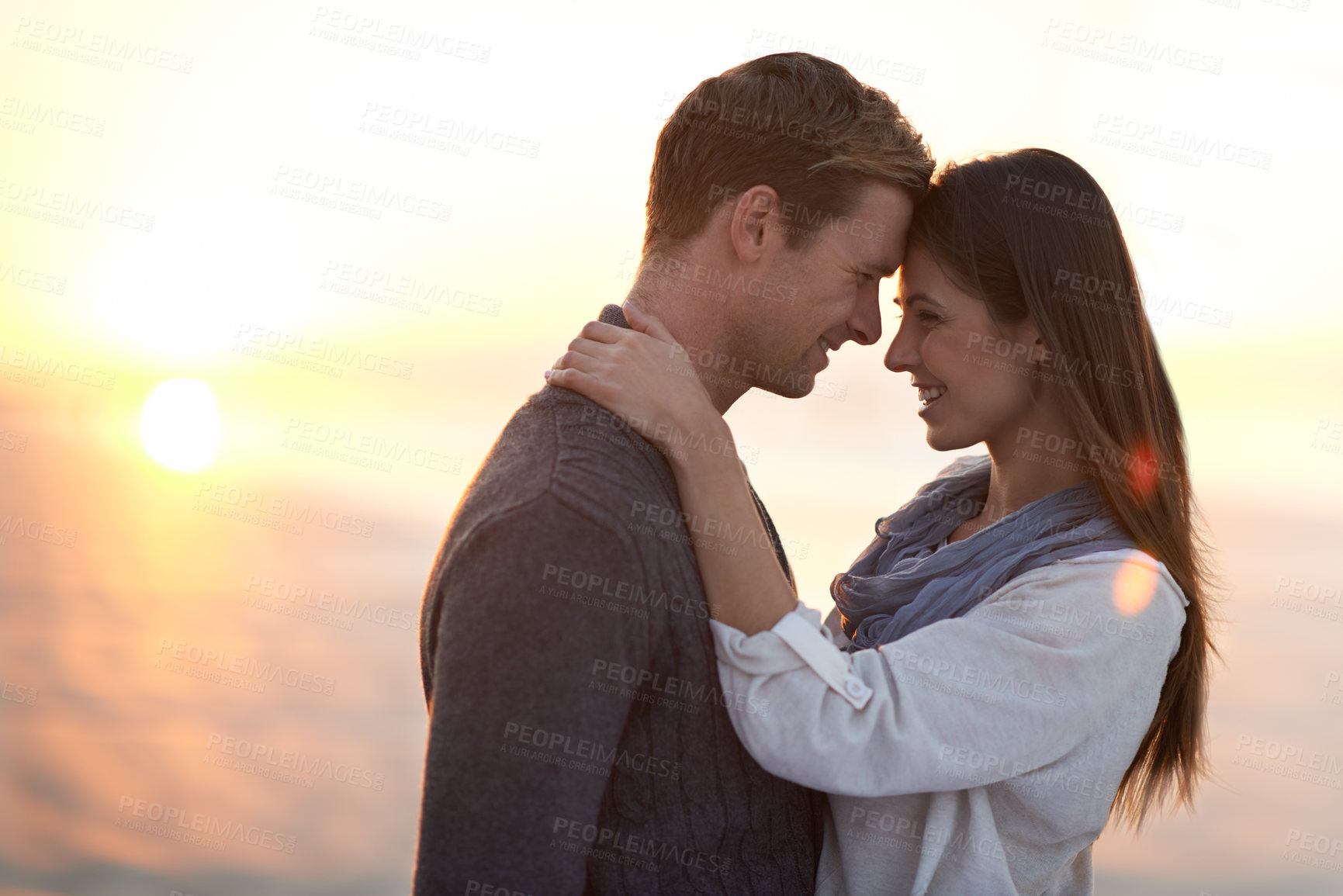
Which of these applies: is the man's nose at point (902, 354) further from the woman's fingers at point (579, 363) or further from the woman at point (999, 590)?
the woman's fingers at point (579, 363)

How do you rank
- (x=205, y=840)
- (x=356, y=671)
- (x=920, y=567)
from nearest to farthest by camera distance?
(x=920, y=567) < (x=205, y=840) < (x=356, y=671)

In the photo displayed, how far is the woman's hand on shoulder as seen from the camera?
5.71 feet

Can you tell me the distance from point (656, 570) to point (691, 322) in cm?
65

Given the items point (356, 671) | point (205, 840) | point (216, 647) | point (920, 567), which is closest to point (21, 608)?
point (216, 647)

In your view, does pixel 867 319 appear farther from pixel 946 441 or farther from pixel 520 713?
pixel 520 713

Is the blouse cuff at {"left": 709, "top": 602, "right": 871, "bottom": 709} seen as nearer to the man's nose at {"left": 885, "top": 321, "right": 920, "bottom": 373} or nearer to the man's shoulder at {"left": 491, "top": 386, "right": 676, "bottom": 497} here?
the man's shoulder at {"left": 491, "top": 386, "right": 676, "bottom": 497}

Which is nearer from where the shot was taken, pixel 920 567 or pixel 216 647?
pixel 920 567

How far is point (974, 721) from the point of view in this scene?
177 centimetres

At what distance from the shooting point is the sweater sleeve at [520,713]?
1.43 m

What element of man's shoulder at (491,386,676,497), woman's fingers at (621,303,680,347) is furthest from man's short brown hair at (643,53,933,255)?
man's shoulder at (491,386,676,497)

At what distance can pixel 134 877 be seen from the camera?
20.4ft

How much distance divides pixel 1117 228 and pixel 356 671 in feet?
29.0

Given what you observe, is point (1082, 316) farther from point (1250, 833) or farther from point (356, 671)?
point (356, 671)

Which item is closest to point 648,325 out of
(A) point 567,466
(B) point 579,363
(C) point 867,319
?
(B) point 579,363
